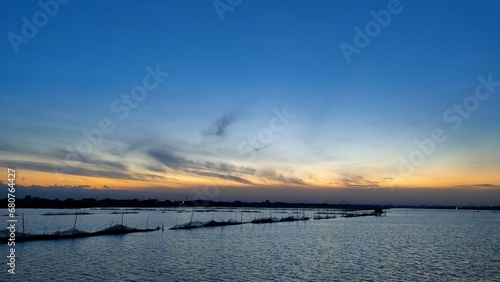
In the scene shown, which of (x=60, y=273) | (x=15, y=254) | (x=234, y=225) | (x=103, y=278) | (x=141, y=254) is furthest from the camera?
(x=234, y=225)

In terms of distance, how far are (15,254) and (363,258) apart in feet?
129

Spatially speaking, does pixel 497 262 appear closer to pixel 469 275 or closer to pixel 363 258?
pixel 469 275

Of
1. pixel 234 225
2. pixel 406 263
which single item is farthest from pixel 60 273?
pixel 234 225

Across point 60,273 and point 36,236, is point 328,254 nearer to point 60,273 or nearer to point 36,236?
point 60,273

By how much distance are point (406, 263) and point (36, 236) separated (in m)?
47.7

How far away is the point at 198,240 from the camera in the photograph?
5934cm

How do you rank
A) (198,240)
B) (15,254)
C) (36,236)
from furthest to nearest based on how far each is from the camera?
(198,240)
(36,236)
(15,254)

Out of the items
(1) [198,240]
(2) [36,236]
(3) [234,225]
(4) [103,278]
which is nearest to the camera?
(4) [103,278]

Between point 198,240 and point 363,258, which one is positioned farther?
point 198,240

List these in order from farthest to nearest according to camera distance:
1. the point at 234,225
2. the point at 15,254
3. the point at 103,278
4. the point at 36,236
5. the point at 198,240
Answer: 1. the point at 234,225
2. the point at 198,240
3. the point at 36,236
4. the point at 15,254
5. the point at 103,278

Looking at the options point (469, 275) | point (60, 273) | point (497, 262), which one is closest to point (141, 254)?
point (60, 273)

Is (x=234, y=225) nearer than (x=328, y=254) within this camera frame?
No

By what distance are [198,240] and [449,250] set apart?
121ft

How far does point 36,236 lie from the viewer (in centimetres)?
5112
